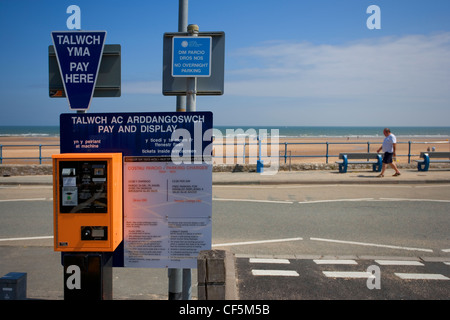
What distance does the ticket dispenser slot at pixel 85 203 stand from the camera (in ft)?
10.8

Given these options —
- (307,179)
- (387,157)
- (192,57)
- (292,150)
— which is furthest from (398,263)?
(292,150)

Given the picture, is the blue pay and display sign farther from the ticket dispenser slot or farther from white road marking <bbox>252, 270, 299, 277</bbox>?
white road marking <bbox>252, 270, 299, 277</bbox>

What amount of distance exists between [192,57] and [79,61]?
1.09 metres

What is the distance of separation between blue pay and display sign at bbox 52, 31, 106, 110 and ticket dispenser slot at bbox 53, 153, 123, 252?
27.8 inches

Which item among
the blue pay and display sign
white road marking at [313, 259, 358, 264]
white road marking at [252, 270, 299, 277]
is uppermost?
the blue pay and display sign

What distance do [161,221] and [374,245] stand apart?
469 cm

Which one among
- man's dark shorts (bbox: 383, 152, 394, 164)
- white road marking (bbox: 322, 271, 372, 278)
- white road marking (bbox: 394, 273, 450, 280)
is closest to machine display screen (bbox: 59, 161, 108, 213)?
white road marking (bbox: 322, 271, 372, 278)

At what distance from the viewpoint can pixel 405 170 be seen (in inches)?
693

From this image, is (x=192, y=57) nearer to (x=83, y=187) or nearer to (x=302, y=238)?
(x=83, y=187)

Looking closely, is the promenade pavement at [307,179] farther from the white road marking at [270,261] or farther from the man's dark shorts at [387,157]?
the white road marking at [270,261]

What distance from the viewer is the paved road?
4988 mm

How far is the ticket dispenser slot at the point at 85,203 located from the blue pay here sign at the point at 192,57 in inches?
45.7

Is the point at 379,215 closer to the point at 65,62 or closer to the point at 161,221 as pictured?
the point at 161,221

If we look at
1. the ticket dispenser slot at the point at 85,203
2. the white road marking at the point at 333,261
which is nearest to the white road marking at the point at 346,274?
the white road marking at the point at 333,261
